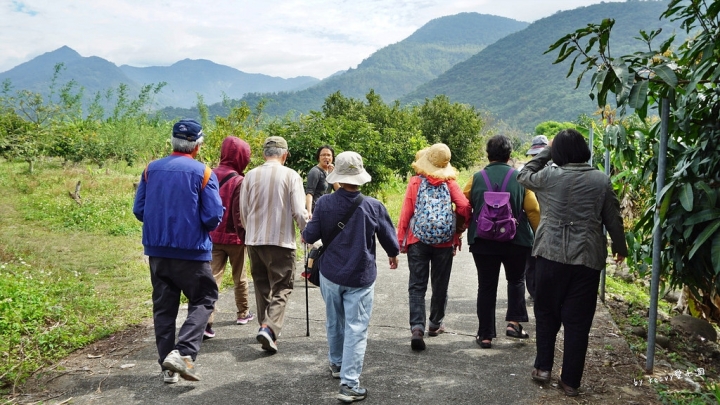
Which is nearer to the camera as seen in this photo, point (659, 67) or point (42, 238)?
point (659, 67)

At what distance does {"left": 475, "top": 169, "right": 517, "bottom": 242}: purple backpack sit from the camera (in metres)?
5.05

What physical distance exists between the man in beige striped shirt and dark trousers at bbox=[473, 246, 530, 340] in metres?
1.69

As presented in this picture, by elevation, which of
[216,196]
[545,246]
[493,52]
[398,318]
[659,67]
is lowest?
[398,318]

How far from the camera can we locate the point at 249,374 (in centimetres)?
464

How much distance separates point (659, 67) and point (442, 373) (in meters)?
2.86

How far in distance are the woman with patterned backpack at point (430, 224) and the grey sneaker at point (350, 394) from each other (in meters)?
1.16

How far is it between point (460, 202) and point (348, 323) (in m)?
1.66

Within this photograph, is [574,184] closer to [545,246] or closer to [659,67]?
[545,246]

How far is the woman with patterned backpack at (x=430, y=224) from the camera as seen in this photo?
5.16 m

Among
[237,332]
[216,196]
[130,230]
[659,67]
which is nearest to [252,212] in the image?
[216,196]

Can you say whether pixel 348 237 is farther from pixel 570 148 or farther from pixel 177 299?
pixel 570 148

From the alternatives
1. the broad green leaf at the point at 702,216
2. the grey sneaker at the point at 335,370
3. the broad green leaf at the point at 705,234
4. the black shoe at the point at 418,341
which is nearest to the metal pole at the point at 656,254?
the broad green leaf at the point at 702,216

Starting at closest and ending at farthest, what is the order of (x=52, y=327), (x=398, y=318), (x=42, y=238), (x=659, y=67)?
(x=659, y=67) → (x=52, y=327) → (x=398, y=318) → (x=42, y=238)

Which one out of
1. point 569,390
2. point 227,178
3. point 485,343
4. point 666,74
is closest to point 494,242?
point 485,343
